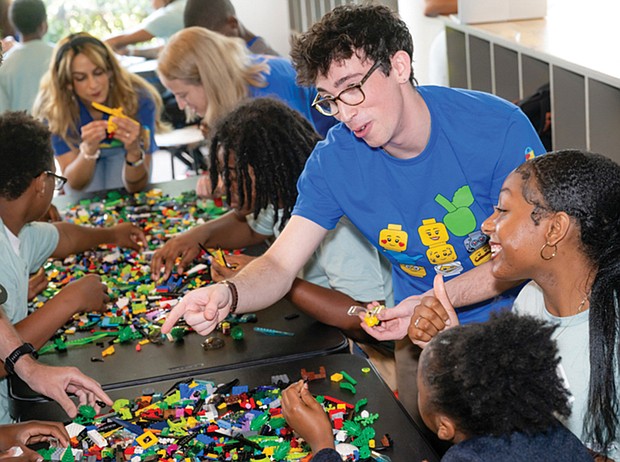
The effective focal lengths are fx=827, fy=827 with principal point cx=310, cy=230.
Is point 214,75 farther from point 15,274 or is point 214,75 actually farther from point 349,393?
point 349,393

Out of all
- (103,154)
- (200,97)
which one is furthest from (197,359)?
(103,154)

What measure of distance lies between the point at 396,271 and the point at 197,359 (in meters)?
0.61

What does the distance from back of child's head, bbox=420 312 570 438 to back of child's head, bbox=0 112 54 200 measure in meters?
1.61

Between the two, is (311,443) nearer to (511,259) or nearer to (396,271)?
(511,259)

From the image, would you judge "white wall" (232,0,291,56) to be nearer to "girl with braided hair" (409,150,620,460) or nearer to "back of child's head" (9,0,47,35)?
"back of child's head" (9,0,47,35)

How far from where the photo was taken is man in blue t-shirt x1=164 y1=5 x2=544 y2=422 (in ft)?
6.42

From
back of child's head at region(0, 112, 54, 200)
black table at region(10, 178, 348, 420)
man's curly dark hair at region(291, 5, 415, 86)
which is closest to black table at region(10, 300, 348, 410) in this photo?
black table at region(10, 178, 348, 420)

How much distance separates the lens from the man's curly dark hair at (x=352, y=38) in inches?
76.2

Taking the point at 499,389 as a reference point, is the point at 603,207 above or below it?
above

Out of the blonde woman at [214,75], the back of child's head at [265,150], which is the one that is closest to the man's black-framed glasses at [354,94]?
→ the back of child's head at [265,150]

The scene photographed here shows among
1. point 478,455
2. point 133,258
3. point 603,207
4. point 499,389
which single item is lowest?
point 133,258

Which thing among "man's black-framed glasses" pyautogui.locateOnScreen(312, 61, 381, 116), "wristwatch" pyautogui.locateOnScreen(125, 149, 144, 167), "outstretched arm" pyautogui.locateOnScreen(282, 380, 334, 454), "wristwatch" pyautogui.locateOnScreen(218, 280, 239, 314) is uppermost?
"man's black-framed glasses" pyautogui.locateOnScreen(312, 61, 381, 116)

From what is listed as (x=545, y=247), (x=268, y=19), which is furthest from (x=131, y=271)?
(x=268, y=19)

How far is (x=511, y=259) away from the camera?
1.76 meters
